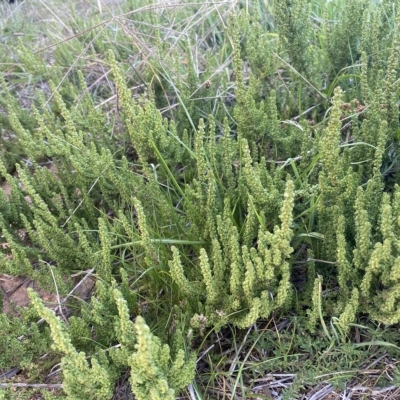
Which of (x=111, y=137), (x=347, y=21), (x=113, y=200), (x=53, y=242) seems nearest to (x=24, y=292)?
(x=53, y=242)

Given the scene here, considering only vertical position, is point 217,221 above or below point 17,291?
above

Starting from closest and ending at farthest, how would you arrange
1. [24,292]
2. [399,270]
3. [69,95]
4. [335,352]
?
[399,270] < [335,352] < [24,292] < [69,95]

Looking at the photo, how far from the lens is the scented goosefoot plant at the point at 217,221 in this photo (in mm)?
1210

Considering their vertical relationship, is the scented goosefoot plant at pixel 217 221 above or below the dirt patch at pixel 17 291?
above

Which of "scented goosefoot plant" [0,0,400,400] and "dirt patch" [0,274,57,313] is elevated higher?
"scented goosefoot plant" [0,0,400,400]

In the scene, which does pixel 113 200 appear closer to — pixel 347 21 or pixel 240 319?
pixel 240 319

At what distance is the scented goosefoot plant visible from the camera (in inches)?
47.6

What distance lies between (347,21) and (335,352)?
1.52 metres

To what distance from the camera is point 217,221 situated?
1402 mm

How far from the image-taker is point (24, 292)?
71.1 inches

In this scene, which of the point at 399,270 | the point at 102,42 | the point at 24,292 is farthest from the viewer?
the point at 102,42

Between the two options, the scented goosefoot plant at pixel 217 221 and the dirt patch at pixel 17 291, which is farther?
the dirt patch at pixel 17 291

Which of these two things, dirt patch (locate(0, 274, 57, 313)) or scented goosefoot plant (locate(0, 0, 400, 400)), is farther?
dirt patch (locate(0, 274, 57, 313))

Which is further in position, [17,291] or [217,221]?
[17,291]
